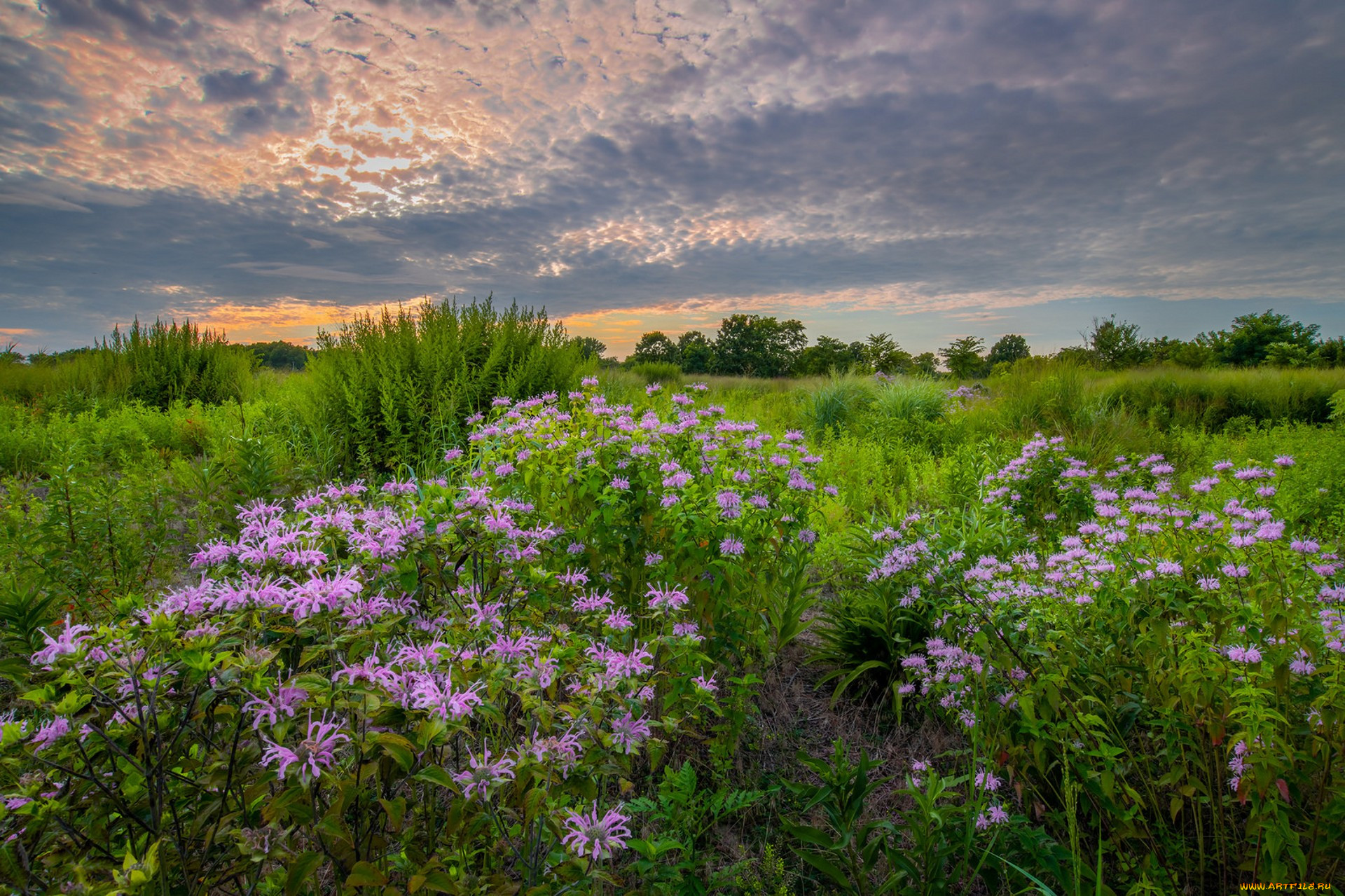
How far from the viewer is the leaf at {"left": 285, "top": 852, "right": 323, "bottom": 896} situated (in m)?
0.89

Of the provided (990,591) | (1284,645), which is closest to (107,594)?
(990,591)

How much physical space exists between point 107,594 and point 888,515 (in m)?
4.98

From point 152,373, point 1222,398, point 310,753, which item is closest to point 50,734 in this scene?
point 310,753

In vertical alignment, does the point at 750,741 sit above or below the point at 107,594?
below

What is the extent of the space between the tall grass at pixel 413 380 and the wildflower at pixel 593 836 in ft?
15.9

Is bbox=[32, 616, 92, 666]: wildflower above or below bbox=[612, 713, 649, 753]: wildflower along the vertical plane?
above

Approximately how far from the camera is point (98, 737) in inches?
41.7

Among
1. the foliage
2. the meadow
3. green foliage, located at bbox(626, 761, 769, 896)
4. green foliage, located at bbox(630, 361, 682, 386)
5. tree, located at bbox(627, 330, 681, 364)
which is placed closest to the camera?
the meadow

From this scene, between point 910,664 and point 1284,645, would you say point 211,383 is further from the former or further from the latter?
point 1284,645

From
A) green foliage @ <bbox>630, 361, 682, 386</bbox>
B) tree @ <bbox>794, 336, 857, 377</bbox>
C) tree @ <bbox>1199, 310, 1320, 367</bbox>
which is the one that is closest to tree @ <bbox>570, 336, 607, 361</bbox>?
green foliage @ <bbox>630, 361, 682, 386</bbox>

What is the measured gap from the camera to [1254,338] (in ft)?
89.5

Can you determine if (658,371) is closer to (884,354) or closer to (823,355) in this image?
(884,354)

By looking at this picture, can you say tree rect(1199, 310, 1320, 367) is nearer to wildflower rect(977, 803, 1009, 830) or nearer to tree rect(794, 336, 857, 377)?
tree rect(794, 336, 857, 377)

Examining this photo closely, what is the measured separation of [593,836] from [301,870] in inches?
17.8
